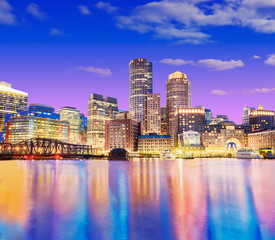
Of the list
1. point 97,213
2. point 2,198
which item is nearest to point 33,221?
point 97,213

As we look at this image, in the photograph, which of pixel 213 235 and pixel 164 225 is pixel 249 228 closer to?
pixel 213 235

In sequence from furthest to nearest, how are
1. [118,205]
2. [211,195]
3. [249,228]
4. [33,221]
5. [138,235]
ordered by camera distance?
1. [211,195]
2. [118,205]
3. [33,221]
4. [249,228]
5. [138,235]

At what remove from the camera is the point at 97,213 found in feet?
66.7

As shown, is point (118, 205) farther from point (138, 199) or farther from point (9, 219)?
point (9, 219)

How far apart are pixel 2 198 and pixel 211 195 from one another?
870 inches

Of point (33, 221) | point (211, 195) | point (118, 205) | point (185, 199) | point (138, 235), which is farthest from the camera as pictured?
point (211, 195)

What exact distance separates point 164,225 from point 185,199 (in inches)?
390

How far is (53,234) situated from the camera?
49.9 ft

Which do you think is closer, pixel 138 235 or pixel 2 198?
pixel 138 235

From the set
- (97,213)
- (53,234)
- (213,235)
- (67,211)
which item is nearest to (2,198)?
(67,211)

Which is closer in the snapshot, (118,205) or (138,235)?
(138,235)

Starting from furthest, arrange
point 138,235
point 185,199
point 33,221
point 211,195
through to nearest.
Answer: point 211,195
point 185,199
point 33,221
point 138,235

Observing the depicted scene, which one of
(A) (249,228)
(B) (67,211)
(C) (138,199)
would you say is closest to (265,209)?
(A) (249,228)

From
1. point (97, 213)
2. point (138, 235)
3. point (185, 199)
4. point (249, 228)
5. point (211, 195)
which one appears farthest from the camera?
point (211, 195)
